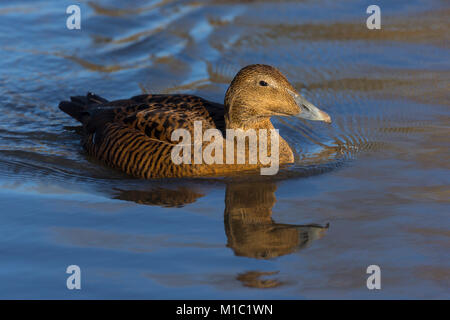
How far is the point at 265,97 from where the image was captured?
751cm

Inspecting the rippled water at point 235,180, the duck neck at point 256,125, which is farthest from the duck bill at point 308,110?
the rippled water at point 235,180

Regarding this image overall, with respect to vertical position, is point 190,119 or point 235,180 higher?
point 190,119

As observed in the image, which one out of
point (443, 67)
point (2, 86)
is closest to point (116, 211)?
point (2, 86)

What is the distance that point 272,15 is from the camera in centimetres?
1281

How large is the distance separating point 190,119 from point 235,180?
802 mm

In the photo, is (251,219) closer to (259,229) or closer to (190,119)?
(259,229)

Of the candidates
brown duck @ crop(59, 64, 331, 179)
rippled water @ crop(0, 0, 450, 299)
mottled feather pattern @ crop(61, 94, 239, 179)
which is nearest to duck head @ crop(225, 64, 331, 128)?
brown duck @ crop(59, 64, 331, 179)

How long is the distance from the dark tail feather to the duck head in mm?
2335

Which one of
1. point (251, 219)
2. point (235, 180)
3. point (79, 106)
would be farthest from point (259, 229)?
point (79, 106)

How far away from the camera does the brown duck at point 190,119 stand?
24.5 feet

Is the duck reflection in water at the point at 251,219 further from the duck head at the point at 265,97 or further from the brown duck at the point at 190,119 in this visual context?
the duck head at the point at 265,97

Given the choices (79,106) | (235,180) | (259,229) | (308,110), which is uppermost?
(79,106)

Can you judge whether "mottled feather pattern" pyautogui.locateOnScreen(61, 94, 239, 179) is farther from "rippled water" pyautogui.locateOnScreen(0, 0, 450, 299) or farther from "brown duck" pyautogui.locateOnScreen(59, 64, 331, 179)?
"rippled water" pyautogui.locateOnScreen(0, 0, 450, 299)

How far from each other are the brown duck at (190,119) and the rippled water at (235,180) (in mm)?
164
